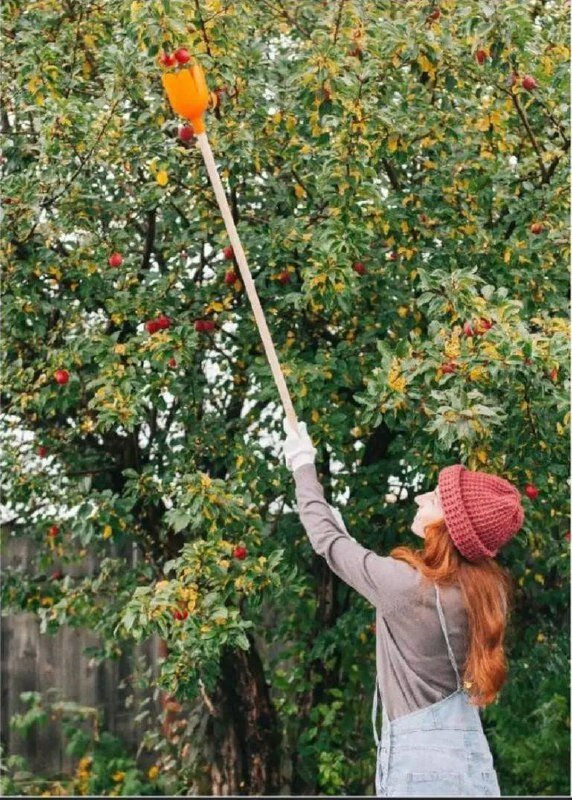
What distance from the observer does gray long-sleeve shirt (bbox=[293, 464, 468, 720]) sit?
2.44 metres

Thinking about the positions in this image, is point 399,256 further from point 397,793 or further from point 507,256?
point 397,793

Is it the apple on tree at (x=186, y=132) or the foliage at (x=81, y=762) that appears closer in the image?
the apple on tree at (x=186, y=132)

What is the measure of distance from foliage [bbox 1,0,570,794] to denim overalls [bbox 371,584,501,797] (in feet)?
2.63

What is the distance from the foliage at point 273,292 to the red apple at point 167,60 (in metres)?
0.04

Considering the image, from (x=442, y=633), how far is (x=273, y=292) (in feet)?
5.57

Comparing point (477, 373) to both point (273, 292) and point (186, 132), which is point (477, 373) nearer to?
point (273, 292)

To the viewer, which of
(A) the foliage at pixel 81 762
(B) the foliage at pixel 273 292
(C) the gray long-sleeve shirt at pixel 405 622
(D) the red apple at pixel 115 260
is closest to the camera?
(C) the gray long-sleeve shirt at pixel 405 622

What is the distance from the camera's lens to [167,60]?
309cm

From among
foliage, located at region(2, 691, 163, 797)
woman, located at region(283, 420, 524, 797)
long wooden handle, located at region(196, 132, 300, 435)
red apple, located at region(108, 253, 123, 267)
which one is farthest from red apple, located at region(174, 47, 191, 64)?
foliage, located at region(2, 691, 163, 797)

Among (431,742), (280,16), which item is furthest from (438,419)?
(280,16)

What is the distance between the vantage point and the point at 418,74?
12.9 ft

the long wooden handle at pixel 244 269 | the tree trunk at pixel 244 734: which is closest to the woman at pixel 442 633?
the long wooden handle at pixel 244 269

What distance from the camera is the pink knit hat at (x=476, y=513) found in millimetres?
2455

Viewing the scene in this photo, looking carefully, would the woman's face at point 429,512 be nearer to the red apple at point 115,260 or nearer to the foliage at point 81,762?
the red apple at point 115,260
